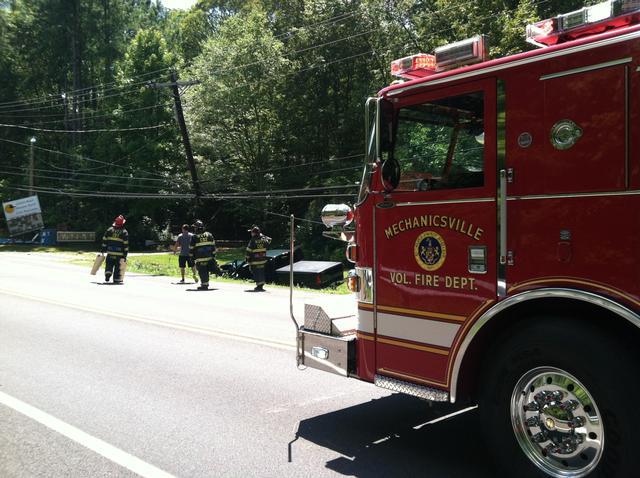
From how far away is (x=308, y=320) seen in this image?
4.89 metres

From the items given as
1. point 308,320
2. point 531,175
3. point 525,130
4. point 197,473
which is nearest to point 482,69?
point 525,130

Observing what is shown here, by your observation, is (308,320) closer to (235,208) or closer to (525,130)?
(525,130)

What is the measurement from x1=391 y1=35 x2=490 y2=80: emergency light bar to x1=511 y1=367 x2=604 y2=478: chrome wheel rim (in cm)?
196

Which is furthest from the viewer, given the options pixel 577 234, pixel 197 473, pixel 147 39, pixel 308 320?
pixel 147 39

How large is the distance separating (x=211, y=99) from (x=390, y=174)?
122 feet

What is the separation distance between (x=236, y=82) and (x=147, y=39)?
47.8 ft

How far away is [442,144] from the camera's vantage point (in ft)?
13.5

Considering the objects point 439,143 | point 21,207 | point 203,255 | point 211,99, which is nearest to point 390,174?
point 439,143

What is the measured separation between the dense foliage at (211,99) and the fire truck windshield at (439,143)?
21623 millimetres

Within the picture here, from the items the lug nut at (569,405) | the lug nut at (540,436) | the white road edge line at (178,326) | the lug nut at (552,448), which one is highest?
the lug nut at (569,405)

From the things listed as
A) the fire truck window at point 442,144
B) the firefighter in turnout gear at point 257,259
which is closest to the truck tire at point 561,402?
the fire truck window at point 442,144

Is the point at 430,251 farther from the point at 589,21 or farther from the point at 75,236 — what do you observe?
the point at 75,236

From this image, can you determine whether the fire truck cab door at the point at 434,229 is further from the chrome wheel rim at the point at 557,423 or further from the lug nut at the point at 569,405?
the lug nut at the point at 569,405

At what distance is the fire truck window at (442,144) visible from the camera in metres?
3.75
